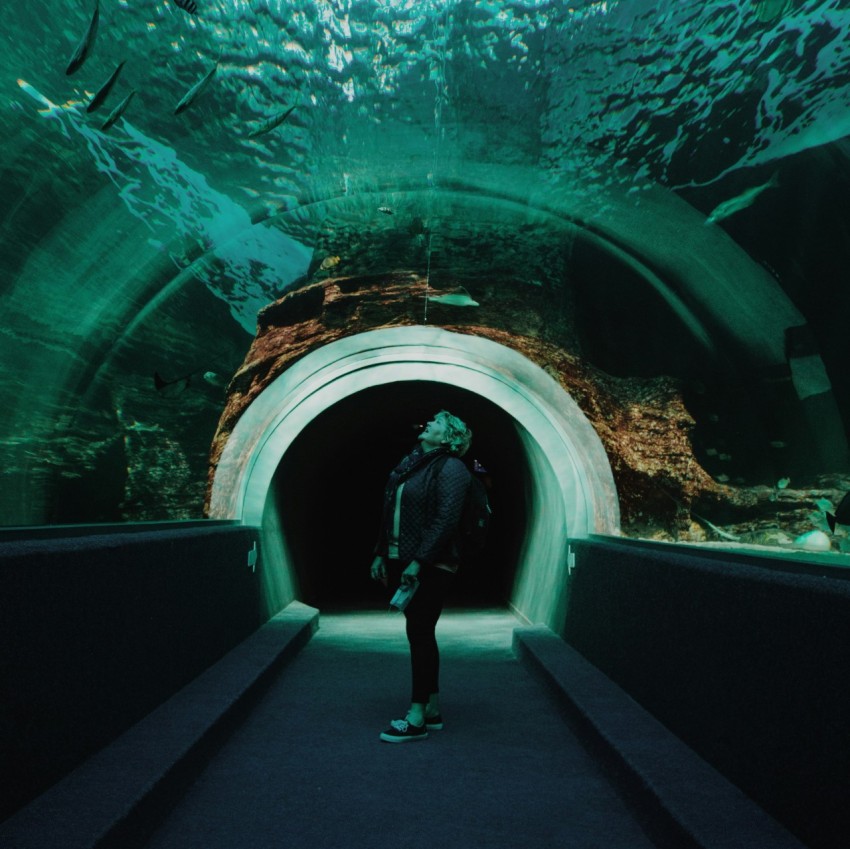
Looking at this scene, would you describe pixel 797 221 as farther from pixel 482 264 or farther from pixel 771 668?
pixel 482 264

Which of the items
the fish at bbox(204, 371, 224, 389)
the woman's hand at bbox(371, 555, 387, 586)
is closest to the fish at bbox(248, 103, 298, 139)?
the fish at bbox(204, 371, 224, 389)

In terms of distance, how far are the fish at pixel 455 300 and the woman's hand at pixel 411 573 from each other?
4458 millimetres

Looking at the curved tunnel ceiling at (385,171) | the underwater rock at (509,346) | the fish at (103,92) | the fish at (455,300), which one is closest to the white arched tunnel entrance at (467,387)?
the underwater rock at (509,346)

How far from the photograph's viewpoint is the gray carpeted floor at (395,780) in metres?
3.52

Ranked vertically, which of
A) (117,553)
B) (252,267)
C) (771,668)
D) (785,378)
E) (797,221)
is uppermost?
(252,267)

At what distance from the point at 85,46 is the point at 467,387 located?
21.6 feet

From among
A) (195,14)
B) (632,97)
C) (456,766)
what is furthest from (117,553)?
(632,97)

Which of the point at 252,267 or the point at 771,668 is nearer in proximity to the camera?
the point at 771,668

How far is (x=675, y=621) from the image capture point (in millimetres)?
4430

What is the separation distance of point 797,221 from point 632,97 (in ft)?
5.65

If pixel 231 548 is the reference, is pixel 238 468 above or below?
above

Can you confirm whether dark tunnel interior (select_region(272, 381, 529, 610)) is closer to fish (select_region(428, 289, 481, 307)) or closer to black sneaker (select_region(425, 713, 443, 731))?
fish (select_region(428, 289, 481, 307))

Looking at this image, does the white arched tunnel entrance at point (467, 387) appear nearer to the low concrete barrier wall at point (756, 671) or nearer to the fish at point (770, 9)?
the low concrete barrier wall at point (756, 671)

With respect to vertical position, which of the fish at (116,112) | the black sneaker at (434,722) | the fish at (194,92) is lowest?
the black sneaker at (434,722)
